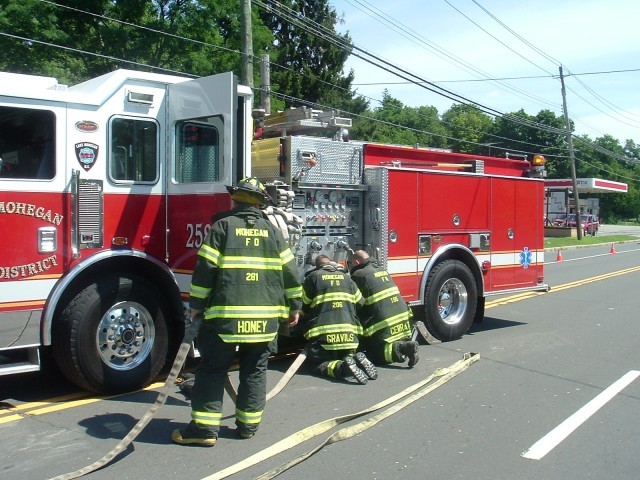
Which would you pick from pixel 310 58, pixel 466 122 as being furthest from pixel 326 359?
pixel 466 122

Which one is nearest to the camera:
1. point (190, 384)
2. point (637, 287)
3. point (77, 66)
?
point (190, 384)

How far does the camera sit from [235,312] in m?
4.88

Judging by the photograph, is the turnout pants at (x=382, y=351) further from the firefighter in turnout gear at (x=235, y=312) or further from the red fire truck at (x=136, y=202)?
the firefighter in turnout gear at (x=235, y=312)

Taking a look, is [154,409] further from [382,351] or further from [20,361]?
[382,351]

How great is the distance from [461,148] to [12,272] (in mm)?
71042

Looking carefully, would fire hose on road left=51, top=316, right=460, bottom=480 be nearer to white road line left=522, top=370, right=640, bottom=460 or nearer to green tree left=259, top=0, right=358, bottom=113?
white road line left=522, top=370, right=640, bottom=460

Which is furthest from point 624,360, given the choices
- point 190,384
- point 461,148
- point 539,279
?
point 461,148

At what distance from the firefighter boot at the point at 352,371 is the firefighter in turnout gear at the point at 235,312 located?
175 cm

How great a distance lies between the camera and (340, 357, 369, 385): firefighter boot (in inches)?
264

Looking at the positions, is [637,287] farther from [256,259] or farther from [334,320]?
[256,259]

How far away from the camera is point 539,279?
34.7 ft

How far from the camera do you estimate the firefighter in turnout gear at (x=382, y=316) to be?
24.4ft

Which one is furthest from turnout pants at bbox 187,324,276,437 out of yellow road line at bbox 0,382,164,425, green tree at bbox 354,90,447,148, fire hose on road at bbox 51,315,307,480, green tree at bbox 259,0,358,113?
green tree at bbox 354,90,447,148

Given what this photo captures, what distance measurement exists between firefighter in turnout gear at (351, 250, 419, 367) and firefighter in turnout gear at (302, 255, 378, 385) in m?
0.27
